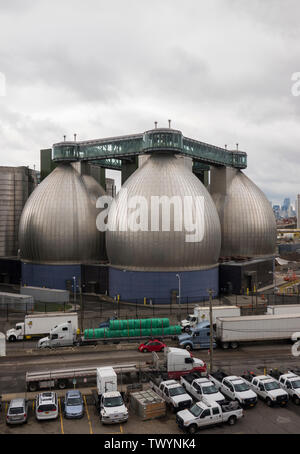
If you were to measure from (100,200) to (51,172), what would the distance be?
14.1 metres

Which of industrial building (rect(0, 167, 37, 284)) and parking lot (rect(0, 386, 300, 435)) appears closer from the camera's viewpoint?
parking lot (rect(0, 386, 300, 435))

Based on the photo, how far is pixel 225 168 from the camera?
8550 centimetres

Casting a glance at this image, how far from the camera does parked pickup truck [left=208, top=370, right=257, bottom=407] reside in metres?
27.7

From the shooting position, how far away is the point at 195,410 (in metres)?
25.2

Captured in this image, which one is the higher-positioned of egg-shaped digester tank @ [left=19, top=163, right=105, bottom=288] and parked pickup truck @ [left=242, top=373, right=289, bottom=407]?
egg-shaped digester tank @ [left=19, top=163, right=105, bottom=288]

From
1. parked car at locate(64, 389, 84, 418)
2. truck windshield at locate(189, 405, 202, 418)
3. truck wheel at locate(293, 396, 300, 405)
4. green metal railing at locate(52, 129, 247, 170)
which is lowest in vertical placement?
truck wheel at locate(293, 396, 300, 405)

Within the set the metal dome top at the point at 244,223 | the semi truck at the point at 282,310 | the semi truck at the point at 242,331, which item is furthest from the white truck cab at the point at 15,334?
the metal dome top at the point at 244,223

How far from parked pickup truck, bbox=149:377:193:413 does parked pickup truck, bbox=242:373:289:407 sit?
17.5 feet

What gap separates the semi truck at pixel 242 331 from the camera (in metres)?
42.2

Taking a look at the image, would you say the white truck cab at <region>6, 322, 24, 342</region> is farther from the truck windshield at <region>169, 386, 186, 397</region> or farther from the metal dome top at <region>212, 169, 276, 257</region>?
the metal dome top at <region>212, 169, 276, 257</region>

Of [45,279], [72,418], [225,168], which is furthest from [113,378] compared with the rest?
[225,168]

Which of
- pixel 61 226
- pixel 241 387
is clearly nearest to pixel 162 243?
pixel 61 226

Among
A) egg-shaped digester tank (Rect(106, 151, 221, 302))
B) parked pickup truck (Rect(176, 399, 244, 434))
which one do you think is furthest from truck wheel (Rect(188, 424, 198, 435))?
egg-shaped digester tank (Rect(106, 151, 221, 302))

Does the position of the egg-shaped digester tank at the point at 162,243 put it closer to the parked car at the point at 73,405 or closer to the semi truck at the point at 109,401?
the semi truck at the point at 109,401
